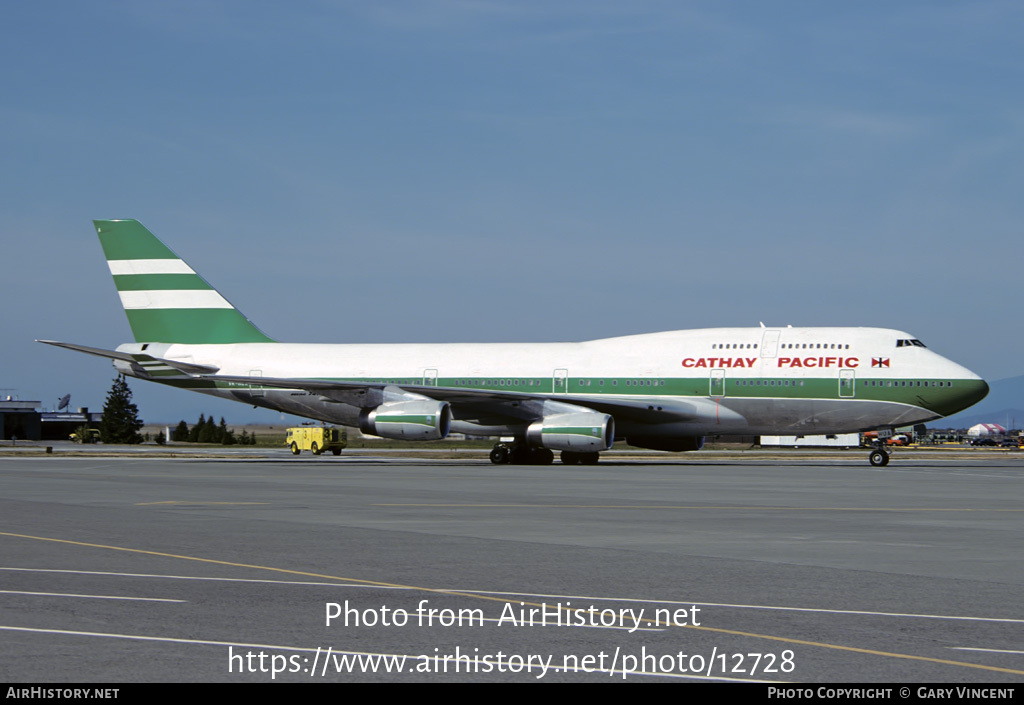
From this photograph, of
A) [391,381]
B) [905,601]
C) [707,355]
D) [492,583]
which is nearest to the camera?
[905,601]

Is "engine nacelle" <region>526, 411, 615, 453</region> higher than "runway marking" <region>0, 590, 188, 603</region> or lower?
higher

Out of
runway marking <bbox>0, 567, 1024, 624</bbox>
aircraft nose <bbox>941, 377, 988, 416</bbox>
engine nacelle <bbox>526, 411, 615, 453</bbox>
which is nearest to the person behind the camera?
runway marking <bbox>0, 567, 1024, 624</bbox>

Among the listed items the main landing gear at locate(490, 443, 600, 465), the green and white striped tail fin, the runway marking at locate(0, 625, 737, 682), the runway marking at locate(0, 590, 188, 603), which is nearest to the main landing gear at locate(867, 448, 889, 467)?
the main landing gear at locate(490, 443, 600, 465)

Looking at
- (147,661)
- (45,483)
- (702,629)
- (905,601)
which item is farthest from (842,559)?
(45,483)

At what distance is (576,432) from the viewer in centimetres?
3966

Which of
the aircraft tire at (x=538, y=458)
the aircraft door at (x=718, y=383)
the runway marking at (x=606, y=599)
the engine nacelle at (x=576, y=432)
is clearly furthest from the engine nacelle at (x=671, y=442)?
the runway marking at (x=606, y=599)

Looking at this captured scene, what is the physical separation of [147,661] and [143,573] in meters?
4.58

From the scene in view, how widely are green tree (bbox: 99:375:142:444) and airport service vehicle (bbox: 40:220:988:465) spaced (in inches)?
2048

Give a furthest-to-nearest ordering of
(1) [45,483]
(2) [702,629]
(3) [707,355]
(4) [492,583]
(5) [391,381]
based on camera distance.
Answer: (5) [391,381] → (3) [707,355] → (1) [45,483] → (4) [492,583] → (2) [702,629]

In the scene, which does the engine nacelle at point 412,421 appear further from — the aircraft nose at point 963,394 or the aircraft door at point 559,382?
the aircraft nose at point 963,394

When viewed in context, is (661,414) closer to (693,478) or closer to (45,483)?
(693,478)

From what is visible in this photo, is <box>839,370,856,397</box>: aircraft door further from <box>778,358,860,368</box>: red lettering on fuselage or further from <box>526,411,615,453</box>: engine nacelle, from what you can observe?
<box>526,411,615,453</box>: engine nacelle

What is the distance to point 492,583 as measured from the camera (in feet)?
36.0

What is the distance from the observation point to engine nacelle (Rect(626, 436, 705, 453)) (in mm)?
42562
